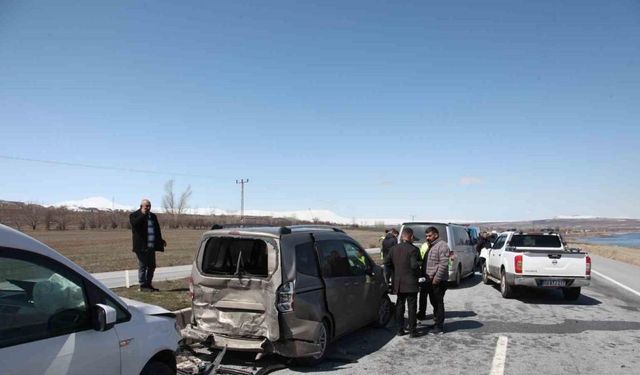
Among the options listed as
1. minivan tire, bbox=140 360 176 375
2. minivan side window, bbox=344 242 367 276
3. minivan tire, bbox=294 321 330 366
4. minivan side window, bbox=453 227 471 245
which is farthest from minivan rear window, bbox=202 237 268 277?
minivan side window, bbox=453 227 471 245

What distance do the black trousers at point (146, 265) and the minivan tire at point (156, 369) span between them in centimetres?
693

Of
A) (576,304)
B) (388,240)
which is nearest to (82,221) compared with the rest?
(388,240)

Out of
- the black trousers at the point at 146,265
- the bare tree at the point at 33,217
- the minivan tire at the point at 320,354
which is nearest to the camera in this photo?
the minivan tire at the point at 320,354

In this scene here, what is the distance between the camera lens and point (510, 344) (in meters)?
8.01

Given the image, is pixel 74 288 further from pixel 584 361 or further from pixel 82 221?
pixel 82 221

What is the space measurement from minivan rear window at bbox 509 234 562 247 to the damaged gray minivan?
8.87m

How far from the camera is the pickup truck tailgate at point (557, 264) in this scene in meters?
12.3

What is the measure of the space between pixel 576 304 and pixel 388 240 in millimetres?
5321

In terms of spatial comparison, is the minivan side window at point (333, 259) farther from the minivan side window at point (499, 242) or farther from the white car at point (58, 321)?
the minivan side window at point (499, 242)

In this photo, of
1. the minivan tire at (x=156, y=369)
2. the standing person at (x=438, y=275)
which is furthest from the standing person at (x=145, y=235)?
the minivan tire at (x=156, y=369)

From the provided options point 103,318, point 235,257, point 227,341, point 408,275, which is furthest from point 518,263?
point 103,318

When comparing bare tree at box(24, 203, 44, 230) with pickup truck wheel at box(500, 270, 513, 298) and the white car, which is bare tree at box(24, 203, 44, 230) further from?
the white car

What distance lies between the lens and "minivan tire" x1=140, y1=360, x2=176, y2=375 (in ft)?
14.2

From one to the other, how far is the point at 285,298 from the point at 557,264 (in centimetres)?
843
